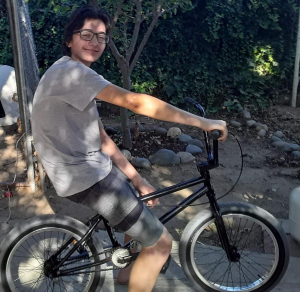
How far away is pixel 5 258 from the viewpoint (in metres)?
2.43

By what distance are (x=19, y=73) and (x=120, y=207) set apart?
2.32m

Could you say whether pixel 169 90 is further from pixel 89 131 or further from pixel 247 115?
pixel 89 131

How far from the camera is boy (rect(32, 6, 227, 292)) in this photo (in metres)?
2.00

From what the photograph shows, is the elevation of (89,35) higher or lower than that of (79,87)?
higher

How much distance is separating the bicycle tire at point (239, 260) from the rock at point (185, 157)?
72.8 inches

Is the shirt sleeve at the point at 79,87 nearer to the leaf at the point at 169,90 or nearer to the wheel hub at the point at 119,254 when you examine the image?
the wheel hub at the point at 119,254

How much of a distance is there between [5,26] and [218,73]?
13.6ft

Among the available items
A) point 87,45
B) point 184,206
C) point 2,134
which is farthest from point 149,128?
point 87,45

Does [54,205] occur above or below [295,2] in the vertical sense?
below

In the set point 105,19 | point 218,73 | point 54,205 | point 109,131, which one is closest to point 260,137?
point 218,73

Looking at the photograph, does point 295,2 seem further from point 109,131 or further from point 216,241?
point 216,241

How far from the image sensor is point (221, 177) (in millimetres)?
4934

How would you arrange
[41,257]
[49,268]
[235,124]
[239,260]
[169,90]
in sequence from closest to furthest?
[49,268] < [239,260] < [41,257] < [235,124] < [169,90]

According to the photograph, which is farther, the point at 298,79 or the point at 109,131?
the point at 298,79
